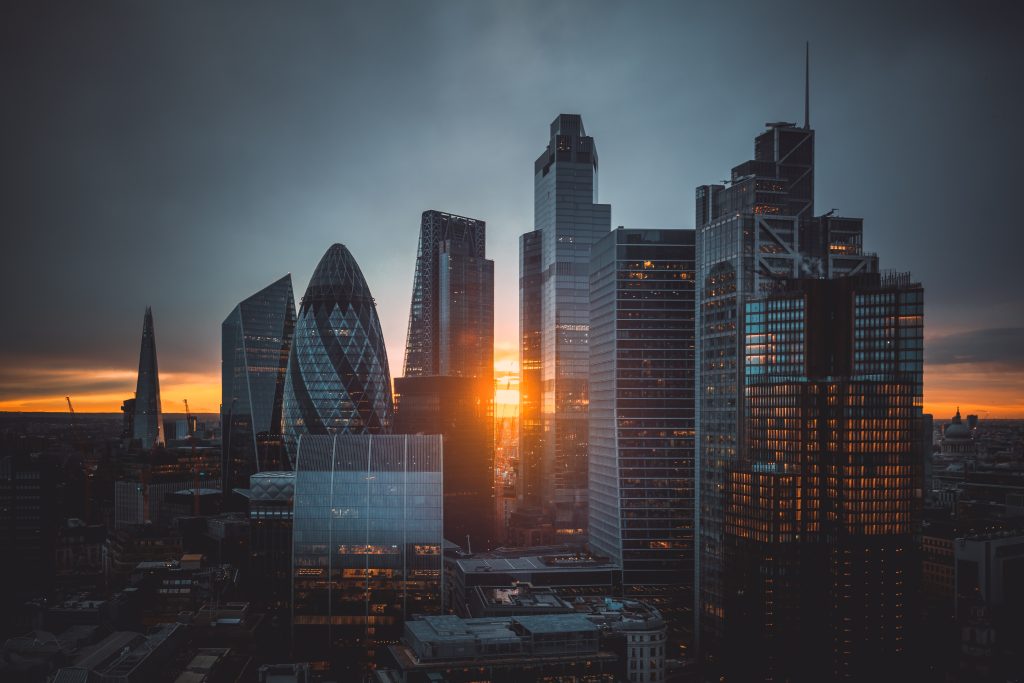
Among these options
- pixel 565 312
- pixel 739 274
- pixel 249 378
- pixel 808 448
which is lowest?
pixel 808 448

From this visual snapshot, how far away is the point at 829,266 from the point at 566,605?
49.2m

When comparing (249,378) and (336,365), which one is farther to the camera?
(249,378)

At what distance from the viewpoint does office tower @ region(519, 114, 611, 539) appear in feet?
548

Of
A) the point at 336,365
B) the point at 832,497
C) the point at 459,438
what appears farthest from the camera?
the point at 459,438

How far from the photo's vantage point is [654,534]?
10988 cm

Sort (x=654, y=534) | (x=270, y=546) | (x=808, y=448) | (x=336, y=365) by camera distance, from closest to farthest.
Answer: (x=808, y=448), (x=270, y=546), (x=654, y=534), (x=336, y=365)

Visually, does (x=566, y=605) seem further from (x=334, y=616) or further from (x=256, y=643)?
(x=256, y=643)

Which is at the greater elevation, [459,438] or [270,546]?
[459,438]

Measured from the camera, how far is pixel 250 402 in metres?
186

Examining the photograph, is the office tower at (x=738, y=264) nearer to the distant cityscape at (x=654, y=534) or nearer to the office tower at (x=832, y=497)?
the distant cityscape at (x=654, y=534)

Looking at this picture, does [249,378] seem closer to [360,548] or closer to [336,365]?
[336,365]

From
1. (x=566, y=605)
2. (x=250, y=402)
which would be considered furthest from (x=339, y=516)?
(x=250, y=402)

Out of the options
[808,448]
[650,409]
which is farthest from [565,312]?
[808,448]

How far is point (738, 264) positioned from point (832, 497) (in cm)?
2843
